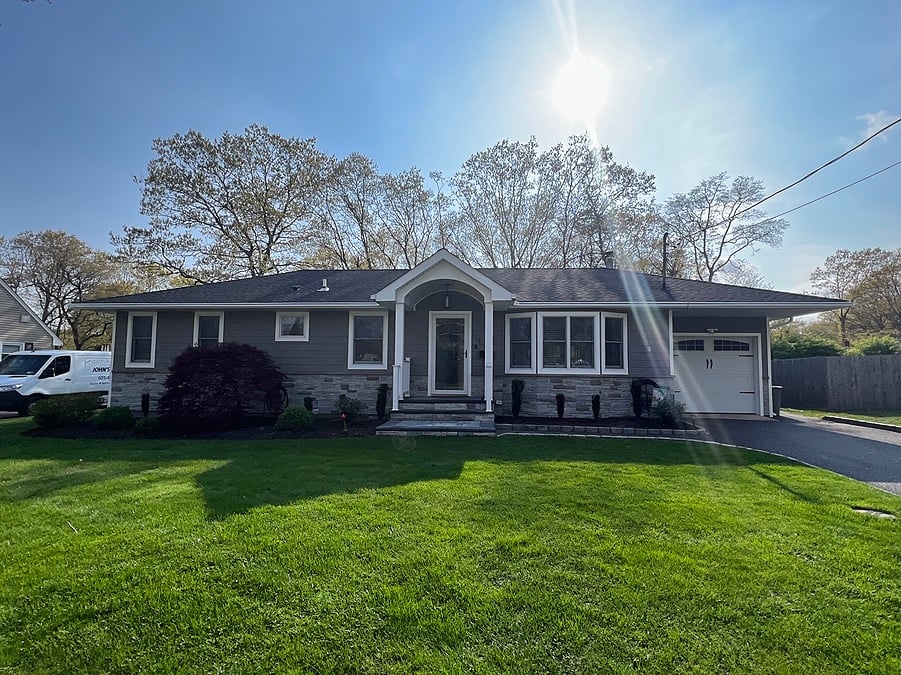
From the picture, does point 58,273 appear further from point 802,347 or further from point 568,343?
point 802,347

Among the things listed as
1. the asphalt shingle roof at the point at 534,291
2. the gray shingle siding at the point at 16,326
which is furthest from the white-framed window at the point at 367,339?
the gray shingle siding at the point at 16,326

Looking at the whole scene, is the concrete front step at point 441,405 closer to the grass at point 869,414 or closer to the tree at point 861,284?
the grass at point 869,414

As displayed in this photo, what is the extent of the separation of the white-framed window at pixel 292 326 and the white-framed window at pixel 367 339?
1128 mm

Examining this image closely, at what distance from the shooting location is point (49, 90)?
8.32 m

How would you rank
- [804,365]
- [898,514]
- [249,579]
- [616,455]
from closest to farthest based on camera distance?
[249,579] < [898,514] < [616,455] < [804,365]

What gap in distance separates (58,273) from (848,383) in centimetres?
3876

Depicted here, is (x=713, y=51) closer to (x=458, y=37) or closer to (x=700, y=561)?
(x=458, y=37)

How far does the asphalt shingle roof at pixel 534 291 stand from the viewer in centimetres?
1084

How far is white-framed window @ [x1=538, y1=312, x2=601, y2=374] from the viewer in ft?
35.8

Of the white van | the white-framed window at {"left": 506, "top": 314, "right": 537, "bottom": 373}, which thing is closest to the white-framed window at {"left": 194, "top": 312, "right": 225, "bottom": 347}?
the white van

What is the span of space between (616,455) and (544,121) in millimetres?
9714

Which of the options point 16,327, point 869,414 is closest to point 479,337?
point 869,414

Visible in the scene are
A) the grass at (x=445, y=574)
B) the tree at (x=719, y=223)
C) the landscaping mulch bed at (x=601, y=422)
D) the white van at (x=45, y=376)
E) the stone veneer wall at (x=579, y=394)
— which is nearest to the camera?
the grass at (x=445, y=574)

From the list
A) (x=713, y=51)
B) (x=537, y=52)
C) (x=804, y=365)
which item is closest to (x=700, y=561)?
(x=537, y=52)
